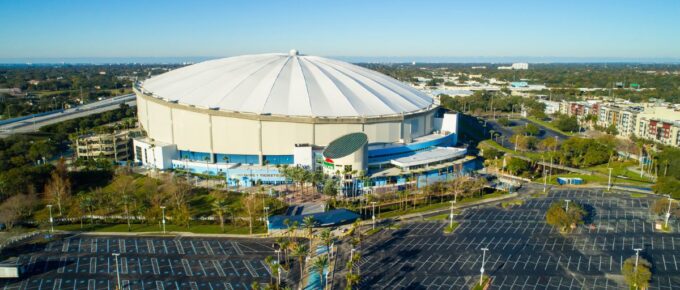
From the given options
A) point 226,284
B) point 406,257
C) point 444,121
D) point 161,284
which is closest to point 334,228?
point 406,257

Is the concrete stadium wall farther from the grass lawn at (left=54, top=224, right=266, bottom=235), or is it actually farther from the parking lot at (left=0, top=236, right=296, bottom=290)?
the parking lot at (left=0, top=236, right=296, bottom=290)

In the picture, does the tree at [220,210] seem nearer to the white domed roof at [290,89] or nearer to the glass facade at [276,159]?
the glass facade at [276,159]

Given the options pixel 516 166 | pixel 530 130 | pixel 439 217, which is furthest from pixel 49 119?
pixel 530 130

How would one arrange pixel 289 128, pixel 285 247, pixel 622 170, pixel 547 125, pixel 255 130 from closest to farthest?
pixel 285 247, pixel 289 128, pixel 255 130, pixel 622 170, pixel 547 125

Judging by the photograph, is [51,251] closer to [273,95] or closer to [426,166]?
[273,95]

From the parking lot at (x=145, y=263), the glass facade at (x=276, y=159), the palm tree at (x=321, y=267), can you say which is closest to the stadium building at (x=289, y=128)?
the glass facade at (x=276, y=159)

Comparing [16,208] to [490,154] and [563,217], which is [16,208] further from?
[490,154]

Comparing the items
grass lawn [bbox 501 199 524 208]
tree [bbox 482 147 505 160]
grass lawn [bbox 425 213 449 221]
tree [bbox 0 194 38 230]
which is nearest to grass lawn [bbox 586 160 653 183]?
tree [bbox 482 147 505 160]
